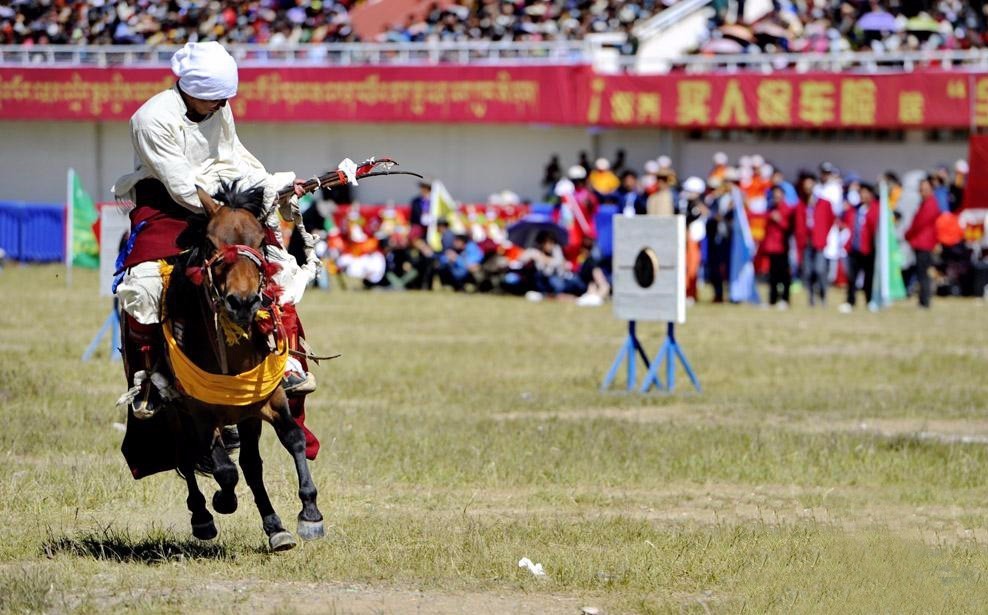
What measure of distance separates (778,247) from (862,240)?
140 cm

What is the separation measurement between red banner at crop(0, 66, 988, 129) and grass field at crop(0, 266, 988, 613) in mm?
14047

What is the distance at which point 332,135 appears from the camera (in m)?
41.4

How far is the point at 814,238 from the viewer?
2609cm

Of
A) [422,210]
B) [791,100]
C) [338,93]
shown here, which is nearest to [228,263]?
[422,210]

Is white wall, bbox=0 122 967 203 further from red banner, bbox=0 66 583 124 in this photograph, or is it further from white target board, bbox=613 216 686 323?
white target board, bbox=613 216 686 323

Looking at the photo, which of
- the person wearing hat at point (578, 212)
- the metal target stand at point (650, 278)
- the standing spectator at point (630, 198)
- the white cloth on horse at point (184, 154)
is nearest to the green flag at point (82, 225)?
the person wearing hat at point (578, 212)

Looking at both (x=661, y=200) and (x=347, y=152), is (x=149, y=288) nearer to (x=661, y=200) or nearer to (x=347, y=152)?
(x=661, y=200)

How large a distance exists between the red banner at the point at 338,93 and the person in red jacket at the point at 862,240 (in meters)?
11.4

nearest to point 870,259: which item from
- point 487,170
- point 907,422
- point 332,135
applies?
point 907,422

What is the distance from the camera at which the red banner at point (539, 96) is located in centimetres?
3325

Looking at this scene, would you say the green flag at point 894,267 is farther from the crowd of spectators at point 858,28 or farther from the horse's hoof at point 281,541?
the horse's hoof at point 281,541

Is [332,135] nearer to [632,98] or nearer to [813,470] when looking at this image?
[632,98]

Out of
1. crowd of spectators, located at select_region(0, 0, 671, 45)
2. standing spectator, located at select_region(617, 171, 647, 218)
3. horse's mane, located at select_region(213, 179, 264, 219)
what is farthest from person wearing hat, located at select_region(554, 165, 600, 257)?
horse's mane, located at select_region(213, 179, 264, 219)

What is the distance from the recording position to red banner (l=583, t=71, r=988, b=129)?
32.7 m
